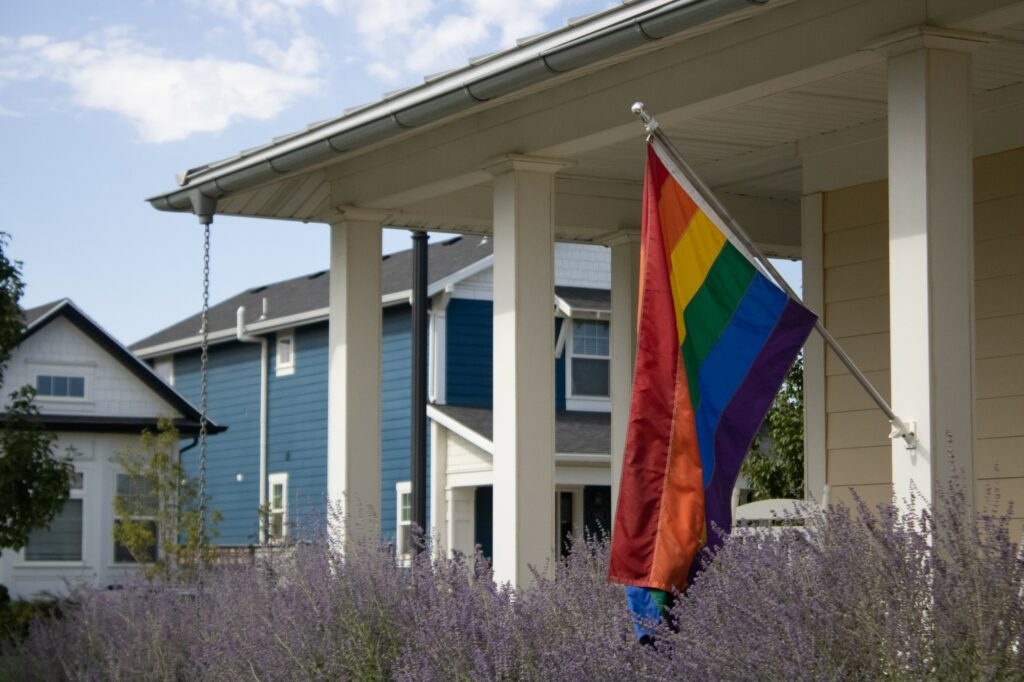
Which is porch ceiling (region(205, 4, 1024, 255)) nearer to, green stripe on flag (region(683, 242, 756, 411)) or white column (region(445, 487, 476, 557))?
green stripe on flag (region(683, 242, 756, 411))

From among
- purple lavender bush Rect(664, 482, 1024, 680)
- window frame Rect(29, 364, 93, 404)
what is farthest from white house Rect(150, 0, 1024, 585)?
window frame Rect(29, 364, 93, 404)

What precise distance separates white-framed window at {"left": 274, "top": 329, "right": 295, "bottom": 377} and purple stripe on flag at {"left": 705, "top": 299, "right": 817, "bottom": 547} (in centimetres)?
2108

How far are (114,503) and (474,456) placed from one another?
19.5ft

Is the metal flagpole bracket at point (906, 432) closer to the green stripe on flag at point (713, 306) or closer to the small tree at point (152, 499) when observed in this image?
the green stripe on flag at point (713, 306)

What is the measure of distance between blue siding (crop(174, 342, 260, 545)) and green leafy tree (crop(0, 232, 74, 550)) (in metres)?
14.0

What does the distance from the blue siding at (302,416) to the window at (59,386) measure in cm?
333

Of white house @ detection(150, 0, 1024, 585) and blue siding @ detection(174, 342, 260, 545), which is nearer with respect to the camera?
white house @ detection(150, 0, 1024, 585)

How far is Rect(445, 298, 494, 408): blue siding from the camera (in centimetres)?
2339

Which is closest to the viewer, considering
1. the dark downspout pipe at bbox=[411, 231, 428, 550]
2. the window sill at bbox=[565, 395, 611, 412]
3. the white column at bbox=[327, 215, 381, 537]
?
the white column at bbox=[327, 215, 381, 537]

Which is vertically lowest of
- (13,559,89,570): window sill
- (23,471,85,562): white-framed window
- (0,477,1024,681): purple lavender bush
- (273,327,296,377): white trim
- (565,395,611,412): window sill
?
(13,559,89,570): window sill

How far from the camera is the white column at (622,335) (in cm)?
1125

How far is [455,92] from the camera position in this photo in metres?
7.91

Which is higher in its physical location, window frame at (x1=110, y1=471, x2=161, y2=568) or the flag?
the flag

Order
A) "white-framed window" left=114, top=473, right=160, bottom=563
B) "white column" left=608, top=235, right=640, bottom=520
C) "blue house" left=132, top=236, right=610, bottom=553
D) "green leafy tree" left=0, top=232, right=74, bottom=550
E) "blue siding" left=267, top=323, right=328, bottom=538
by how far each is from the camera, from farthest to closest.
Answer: "blue siding" left=267, top=323, right=328, bottom=538 → "white-framed window" left=114, top=473, right=160, bottom=563 → "blue house" left=132, top=236, right=610, bottom=553 → "green leafy tree" left=0, top=232, right=74, bottom=550 → "white column" left=608, top=235, right=640, bottom=520
